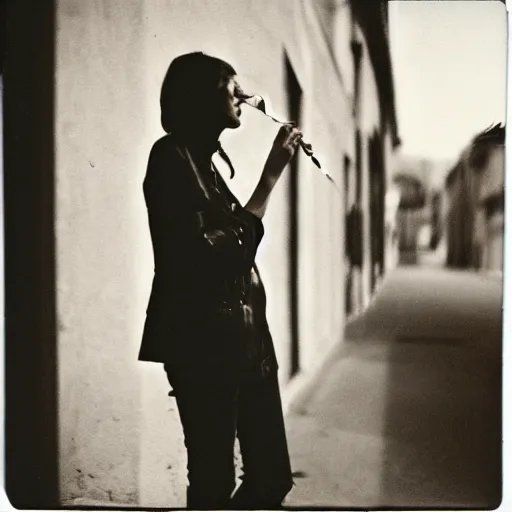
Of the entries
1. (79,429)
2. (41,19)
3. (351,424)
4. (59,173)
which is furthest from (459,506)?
(41,19)

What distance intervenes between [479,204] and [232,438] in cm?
79

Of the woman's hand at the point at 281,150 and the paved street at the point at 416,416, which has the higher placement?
the woman's hand at the point at 281,150

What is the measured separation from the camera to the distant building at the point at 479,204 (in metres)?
1.27

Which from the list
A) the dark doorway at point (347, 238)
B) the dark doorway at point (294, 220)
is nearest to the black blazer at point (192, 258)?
the dark doorway at point (294, 220)

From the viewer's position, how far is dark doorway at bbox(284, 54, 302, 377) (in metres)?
1.27

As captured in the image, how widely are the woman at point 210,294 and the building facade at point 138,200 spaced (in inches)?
1.2

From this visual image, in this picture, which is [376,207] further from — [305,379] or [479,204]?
[305,379]

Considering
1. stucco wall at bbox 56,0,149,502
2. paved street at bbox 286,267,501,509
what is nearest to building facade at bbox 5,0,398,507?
stucco wall at bbox 56,0,149,502

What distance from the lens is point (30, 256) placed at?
50.7 inches

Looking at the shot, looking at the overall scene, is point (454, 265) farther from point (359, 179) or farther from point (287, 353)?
point (287, 353)

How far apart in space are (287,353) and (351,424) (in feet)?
0.74

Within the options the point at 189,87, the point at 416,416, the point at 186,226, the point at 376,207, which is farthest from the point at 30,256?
the point at 416,416

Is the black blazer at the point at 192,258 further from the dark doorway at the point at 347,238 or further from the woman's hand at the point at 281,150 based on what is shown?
the dark doorway at the point at 347,238

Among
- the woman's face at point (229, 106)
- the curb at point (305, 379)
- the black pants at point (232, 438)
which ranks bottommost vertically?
the black pants at point (232, 438)
